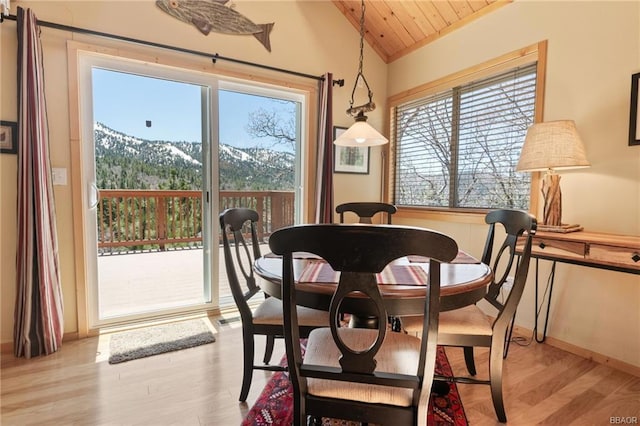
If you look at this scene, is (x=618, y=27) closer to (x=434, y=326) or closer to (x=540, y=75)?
(x=540, y=75)

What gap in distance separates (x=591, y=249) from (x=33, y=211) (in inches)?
133

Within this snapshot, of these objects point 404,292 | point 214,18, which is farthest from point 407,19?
point 404,292

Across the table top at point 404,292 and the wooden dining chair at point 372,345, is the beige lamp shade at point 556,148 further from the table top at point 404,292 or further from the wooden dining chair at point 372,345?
the wooden dining chair at point 372,345

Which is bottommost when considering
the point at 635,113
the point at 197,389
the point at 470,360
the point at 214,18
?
the point at 197,389

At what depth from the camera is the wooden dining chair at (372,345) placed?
870 millimetres

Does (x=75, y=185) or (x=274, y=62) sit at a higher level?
(x=274, y=62)

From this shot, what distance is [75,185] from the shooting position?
2.38 metres

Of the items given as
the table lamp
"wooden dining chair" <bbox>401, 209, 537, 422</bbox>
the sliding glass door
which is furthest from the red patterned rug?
the sliding glass door

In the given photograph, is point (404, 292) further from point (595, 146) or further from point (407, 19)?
point (407, 19)

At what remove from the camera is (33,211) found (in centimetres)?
213

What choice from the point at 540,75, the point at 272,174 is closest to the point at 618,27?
the point at 540,75

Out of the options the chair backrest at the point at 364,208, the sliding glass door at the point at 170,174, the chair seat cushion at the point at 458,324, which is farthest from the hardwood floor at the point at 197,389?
the chair backrest at the point at 364,208

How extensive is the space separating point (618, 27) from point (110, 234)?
153 inches

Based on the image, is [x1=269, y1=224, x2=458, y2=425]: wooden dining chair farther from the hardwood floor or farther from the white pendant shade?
the white pendant shade
